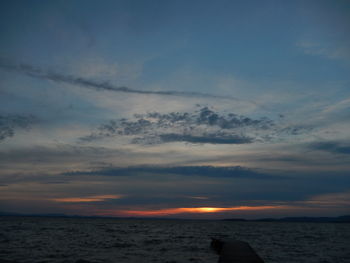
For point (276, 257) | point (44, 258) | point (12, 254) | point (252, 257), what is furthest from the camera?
point (276, 257)

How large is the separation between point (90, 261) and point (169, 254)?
9.22m

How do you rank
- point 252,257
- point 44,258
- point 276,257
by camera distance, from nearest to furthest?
point 252,257
point 44,258
point 276,257

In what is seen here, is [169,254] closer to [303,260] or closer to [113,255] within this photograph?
[113,255]

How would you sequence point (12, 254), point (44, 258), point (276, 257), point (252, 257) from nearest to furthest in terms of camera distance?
point (252, 257) < point (44, 258) < point (12, 254) < point (276, 257)

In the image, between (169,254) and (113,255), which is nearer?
(113,255)

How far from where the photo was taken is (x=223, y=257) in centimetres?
2648

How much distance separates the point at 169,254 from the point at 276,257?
10779 mm

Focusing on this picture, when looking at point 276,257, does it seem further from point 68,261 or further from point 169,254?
point 68,261

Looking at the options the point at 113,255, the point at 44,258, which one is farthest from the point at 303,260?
the point at 44,258

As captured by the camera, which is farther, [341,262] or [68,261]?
[341,262]

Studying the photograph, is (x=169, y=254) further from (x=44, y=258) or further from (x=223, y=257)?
(x=44, y=258)

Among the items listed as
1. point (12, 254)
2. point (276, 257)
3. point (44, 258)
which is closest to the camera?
point (44, 258)

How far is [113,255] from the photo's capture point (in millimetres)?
30703

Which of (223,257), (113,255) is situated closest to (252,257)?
(223,257)
